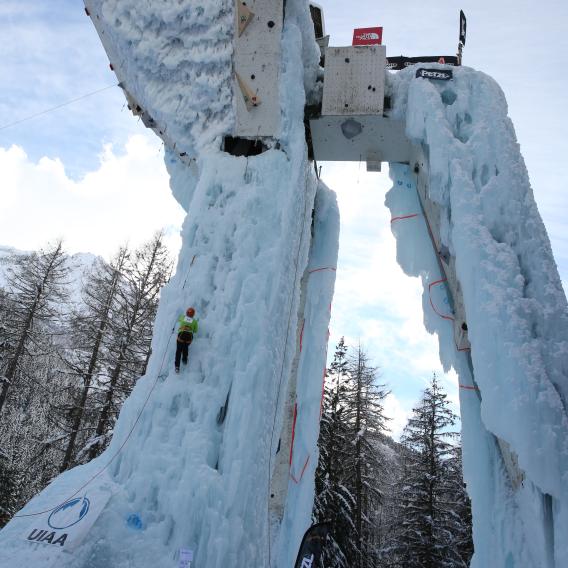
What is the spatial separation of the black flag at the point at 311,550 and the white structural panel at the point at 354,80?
6.92 metres

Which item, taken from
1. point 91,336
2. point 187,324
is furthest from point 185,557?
point 91,336

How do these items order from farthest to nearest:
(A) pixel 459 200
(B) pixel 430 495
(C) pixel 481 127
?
(B) pixel 430 495, (C) pixel 481 127, (A) pixel 459 200

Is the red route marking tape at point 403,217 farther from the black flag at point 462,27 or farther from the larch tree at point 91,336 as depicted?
the larch tree at point 91,336

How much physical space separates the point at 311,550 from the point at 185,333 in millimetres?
3148

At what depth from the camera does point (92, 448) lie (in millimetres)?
11266

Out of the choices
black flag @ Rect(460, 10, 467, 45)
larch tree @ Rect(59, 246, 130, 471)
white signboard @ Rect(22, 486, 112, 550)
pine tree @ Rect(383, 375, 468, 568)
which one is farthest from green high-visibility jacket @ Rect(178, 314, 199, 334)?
pine tree @ Rect(383, 375, 468, 568)

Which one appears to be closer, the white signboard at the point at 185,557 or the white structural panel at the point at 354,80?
the white signboard at the point at 185,557

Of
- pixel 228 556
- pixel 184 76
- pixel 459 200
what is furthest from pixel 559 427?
pixel 184 76

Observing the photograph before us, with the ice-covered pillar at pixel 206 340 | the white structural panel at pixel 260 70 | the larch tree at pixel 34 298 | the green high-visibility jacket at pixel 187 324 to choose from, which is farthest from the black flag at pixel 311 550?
the larch tree at pixel 34 298

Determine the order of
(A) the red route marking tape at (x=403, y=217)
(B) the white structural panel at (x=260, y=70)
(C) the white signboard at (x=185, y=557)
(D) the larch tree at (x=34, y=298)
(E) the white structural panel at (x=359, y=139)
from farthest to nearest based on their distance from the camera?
(D) the larch tree at (x=34, y=298) < (A) the red route marking tape at (x=403, y=217) < (E) the white structural panel at (x=359, y=139) < (B) the white structural panel at (x=260, y=70) < (C) the white signboard at (x=185, y=557)

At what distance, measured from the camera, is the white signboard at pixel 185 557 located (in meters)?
4.74

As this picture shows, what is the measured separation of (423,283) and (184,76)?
6007 mm

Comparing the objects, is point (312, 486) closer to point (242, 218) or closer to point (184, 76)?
point (242, 218)

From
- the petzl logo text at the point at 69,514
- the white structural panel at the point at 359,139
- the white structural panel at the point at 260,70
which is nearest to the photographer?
the petzl logo text at the point at 69,514
